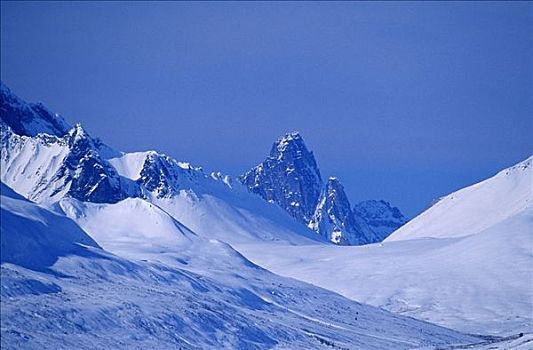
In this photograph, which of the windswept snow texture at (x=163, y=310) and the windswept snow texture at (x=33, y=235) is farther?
the windswept snow texture at (x=33, y=235)

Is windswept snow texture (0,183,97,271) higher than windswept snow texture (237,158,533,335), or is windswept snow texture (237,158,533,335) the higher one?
windswept snow texture (237,158,533,335)

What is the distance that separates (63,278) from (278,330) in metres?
22.7

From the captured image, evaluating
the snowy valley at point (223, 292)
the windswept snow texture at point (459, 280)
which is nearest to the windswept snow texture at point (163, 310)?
the snowy valley at point (223, 292)

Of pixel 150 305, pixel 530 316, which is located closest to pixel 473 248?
pixel 530 316

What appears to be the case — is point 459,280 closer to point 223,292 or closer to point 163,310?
point 223,292

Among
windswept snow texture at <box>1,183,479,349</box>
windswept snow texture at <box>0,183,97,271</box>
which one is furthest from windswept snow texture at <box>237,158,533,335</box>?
windswept snow texture at <box>0,183,97,271</box>

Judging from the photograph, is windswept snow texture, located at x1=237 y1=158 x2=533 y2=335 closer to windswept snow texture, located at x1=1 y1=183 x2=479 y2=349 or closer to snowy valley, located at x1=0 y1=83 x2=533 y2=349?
snowy valley, located at x1=0 y1=83 x2=533 y2=349

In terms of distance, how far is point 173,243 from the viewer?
562 ft

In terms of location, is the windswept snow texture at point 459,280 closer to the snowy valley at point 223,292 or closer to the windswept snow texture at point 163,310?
the snowy valley at point 223,292

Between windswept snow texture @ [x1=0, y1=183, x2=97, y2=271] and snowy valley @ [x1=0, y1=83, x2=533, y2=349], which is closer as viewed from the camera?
snowy valley @ [x1=0, y1=83, x2=533, y2=349]

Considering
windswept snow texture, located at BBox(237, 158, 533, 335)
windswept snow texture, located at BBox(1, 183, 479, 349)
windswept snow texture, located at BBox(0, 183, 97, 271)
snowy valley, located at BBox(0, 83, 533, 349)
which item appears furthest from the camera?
windswept snow texture, located at BBox(237, 158, 533, 335)

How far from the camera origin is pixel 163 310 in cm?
8331

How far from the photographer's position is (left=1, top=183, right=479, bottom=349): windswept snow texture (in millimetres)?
70062

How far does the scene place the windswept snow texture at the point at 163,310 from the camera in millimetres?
70062
